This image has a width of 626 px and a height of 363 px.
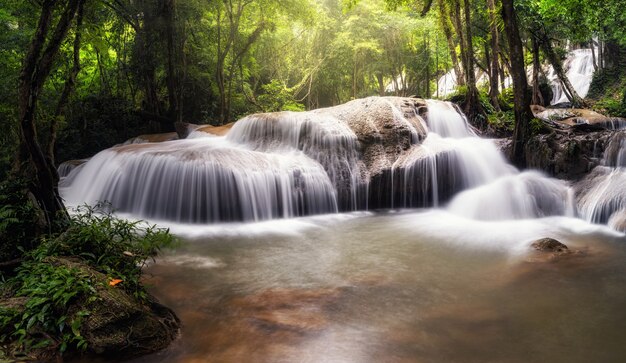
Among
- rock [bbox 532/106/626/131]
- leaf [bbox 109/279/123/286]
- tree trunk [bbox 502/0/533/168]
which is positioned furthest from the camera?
rock [bbox 532/106/626/131]

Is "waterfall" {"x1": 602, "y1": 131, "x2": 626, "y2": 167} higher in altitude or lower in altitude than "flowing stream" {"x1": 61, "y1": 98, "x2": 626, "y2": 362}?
higher

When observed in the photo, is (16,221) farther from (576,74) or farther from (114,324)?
(576,74)

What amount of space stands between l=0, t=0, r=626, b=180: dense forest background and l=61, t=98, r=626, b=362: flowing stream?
278 cm

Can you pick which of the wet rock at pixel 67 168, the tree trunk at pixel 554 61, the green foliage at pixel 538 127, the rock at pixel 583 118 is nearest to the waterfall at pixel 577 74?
the tree trunk at pixel 554 61

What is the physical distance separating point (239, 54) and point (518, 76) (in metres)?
13.5

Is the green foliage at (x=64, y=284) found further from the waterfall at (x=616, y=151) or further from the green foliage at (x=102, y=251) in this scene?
the waterfall at (x=616, y=151)

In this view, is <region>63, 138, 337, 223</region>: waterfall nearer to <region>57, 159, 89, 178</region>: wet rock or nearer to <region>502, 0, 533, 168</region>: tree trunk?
<region>57, 159, 89, 178</region>: wet rock

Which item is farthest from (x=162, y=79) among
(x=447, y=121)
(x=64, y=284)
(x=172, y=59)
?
(x=64, y=284)

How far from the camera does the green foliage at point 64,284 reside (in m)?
3.09

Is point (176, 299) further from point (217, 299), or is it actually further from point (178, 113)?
point (178, 113)

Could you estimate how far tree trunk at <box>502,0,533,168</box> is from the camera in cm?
1021

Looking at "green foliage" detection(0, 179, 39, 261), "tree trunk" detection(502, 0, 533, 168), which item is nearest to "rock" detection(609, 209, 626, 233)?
"tree trunk" detection(502, 0, 533, 168)

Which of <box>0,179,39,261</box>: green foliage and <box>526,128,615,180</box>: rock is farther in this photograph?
<box>526,128,615,180</box>: rock

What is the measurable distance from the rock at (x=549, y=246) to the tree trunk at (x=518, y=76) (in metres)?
5.15
